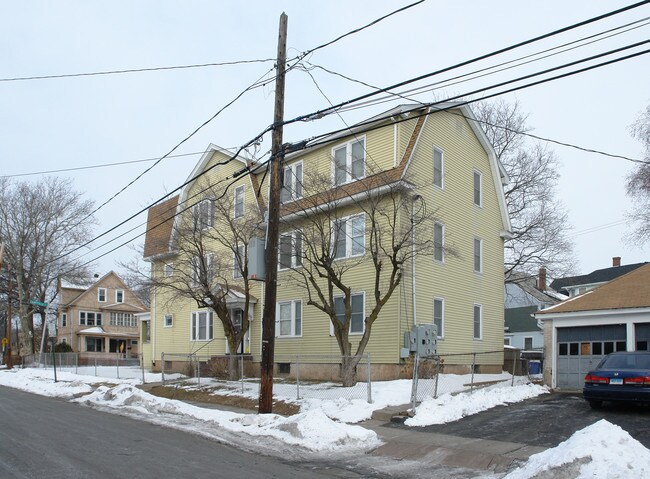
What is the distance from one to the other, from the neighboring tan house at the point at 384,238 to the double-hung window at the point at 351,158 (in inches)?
1.7

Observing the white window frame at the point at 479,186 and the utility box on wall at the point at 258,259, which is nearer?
the utility box on wall at the point at 258,259

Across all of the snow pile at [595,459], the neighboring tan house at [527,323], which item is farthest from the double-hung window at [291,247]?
the neighboring tan house at [527,323]

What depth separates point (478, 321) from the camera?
26594mm

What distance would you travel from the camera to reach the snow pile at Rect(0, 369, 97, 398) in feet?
82.1

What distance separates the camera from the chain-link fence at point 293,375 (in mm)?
18469

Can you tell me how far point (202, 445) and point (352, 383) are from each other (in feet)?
25.1

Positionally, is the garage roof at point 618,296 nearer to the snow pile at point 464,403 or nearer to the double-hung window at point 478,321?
the snow pile at point 464,403

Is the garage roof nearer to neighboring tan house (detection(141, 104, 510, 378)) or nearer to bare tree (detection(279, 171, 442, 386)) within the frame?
neighboring tan house (detection(141, 104, 510, 378))

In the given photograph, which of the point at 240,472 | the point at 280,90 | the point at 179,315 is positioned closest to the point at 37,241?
the point at 179,315

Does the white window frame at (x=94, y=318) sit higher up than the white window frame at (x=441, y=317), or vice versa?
the white window frame at (x=441, y=317)

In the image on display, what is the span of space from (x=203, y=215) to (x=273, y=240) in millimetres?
→ 10916

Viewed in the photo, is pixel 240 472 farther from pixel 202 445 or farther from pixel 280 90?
pixel 280 90

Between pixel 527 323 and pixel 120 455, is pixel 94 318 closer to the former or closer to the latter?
pixel 527 323

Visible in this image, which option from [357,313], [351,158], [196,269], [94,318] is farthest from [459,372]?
[94,318]
